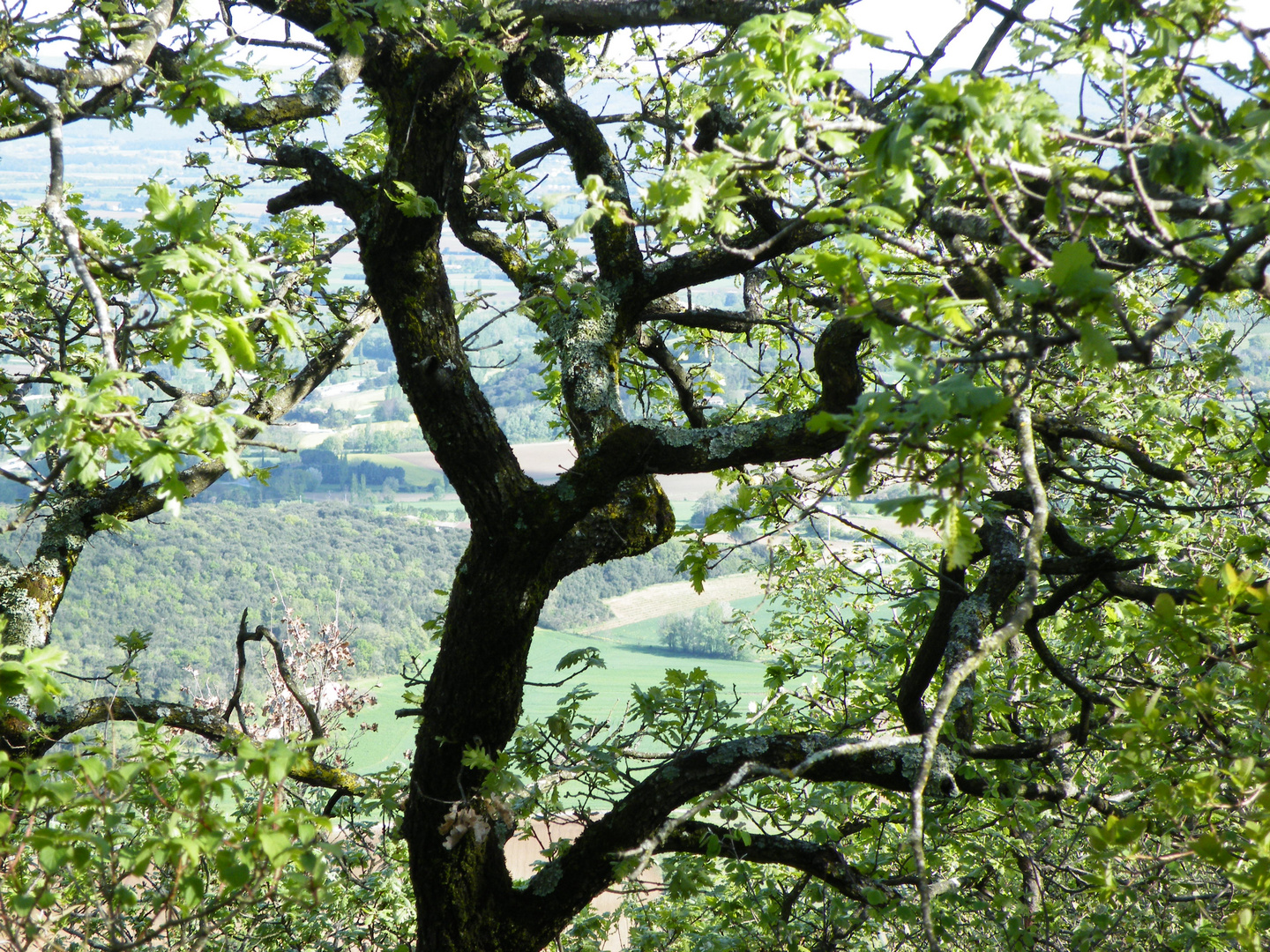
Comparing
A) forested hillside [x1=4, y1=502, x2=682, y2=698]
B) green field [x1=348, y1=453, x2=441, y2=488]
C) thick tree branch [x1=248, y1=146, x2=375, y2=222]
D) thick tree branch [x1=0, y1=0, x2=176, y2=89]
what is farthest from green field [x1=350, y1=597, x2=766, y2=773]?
thick tree branch [x1=0, y1=0, x2=176, y2=89]

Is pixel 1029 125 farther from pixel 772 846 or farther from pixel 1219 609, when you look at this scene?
pixel 772 846

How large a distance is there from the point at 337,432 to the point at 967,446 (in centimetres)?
3667

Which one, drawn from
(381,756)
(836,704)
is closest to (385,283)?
(836,704)

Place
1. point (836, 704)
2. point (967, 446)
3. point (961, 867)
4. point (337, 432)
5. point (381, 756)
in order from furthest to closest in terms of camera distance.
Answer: point (337, 432) → point (381, 756) → point (836, 704) → point (961, 867) → point (967, 446)

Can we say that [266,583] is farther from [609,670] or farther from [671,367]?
[671,367]

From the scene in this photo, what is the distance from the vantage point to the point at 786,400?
19.5 ft

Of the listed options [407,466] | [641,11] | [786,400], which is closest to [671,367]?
[786,400]

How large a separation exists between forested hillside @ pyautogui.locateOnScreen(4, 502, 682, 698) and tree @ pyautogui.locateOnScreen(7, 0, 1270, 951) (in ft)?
51.4

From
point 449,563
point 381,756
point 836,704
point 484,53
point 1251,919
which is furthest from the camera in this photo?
point 449,563

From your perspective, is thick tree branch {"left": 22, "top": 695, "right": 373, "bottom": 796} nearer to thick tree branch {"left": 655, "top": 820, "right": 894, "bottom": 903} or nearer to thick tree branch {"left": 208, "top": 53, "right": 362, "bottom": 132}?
thick tree branch {"left": 655, "top": 820, "right": 894, "bottom": 903}

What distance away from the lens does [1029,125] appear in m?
1.79

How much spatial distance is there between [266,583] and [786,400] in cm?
2423

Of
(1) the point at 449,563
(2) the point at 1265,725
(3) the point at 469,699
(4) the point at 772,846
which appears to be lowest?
(1) the point at 449,563

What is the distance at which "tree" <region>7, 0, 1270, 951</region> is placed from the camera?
6.20 feet
